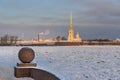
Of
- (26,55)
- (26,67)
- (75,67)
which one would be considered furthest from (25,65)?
(75,67)

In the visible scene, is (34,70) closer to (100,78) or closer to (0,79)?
(0,79)

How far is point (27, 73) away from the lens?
1307 cm

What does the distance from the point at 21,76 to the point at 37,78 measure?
5.67 ft

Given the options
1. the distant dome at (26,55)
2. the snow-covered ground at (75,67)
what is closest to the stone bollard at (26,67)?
the distant dome at (26,55)

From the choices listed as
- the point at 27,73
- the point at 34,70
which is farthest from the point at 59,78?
the point at 27,73

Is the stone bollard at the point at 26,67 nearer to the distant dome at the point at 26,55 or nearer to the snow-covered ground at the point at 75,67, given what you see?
the distant dome at the point at 26,55

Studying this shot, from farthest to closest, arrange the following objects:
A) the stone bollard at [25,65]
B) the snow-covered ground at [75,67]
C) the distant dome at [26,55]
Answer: the distant dome at [26,55]
the stone bollard at [25,65]
the snow-covered ground at [75,67]

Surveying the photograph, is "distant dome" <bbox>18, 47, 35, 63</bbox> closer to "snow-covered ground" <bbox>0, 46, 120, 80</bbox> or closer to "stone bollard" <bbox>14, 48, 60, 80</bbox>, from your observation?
"stone bollard" <bbox>14, 48, 60, 80</bbox>

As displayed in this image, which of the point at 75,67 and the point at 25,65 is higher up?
the point at 25,65

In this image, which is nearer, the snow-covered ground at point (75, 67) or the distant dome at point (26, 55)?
the snow-covered ground at point (75, 67)

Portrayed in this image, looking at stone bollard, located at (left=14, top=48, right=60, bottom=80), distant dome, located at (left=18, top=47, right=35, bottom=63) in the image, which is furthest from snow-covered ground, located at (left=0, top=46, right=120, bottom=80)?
distant dome, located at (left=18, top=47, right=35, bottom=63)

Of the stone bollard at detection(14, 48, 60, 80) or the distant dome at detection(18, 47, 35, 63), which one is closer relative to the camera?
the stone bollard at detection(14, 48, 60, 80)

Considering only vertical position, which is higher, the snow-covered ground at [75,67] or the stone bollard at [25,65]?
the stone bollard at [25,65]

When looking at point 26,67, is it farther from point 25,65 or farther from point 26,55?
point 26,55
